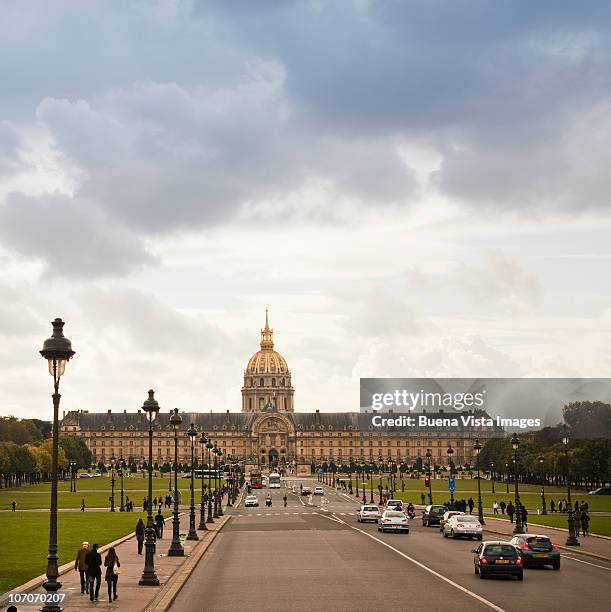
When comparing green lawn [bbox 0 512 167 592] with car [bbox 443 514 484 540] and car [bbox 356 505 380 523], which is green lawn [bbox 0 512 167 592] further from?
car [bbox 443 514 484 540]

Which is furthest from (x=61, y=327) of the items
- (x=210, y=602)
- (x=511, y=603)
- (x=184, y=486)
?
(x=184, y=486)

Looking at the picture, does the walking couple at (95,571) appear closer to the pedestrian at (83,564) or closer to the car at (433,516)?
the pedestrian at (83,564)

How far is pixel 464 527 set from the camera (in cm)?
5738

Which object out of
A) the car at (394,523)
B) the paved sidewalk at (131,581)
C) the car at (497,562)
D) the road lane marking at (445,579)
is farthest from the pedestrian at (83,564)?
the car at (394,523)

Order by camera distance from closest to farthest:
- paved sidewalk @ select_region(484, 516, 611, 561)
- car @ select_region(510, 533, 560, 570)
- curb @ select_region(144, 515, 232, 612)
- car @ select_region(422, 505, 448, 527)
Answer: curb @ select_region(144, 515, 232, 612)
car @ select_region(510, 533, 560, 570)
paved sidewalk @ select_region(484, 516, 611, 561)
car @ select_region(422, 505, 448, 527)

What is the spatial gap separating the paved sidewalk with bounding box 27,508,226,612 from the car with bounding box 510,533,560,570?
12682 millimetres

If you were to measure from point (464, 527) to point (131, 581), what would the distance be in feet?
82.9

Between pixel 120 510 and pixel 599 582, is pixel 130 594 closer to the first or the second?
pixel 599 582

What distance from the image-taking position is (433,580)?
35312 mm

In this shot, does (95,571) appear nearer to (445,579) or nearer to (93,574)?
(93,574)

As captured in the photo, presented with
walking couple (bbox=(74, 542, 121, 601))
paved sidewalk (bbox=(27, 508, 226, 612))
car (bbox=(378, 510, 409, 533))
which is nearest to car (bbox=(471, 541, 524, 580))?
paved sidewalk (bbox=(27, 508, 226, 612))

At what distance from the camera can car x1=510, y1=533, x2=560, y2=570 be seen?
4075 cm

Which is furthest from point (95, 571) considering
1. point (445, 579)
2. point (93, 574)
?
point (445, 579)

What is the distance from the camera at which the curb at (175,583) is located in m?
28.9
